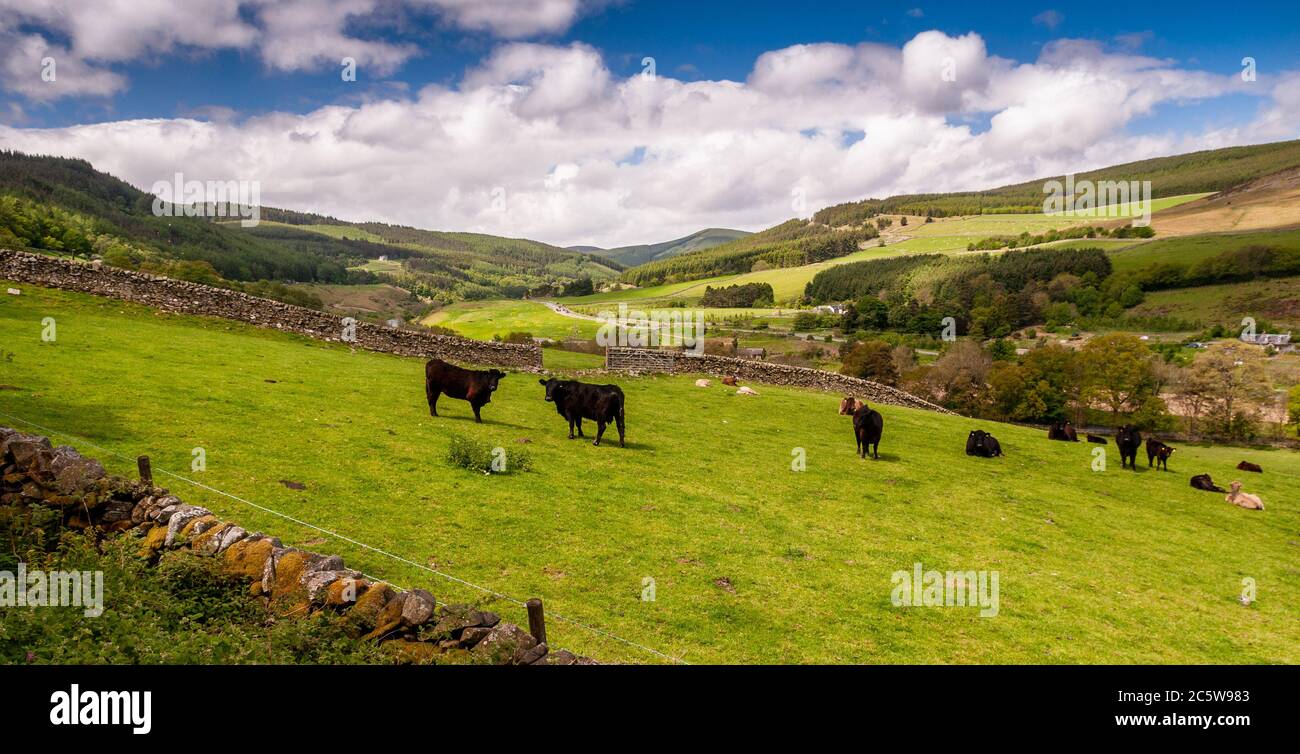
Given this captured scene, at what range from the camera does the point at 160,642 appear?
213 inches

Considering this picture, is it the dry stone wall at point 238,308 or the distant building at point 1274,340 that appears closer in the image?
the dry stone wall at point 238,308

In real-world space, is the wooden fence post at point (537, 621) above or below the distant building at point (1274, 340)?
below

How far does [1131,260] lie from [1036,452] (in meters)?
172

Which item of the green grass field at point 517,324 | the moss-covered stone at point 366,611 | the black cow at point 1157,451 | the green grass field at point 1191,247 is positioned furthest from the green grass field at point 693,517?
the green grass field at point 1191,247

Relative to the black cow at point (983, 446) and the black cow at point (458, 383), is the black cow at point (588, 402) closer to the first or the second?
the black cow at point (458, 383)

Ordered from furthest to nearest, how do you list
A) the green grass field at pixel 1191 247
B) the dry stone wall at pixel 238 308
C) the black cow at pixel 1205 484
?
the green grass field at pixel 1191 247 < the dry stone wall at pixel 238 308 < the black cow at pixel 1205 484

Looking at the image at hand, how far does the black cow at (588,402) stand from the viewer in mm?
17422

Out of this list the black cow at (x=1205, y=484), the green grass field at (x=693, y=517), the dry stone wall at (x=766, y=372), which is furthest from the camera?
the dry stone wall at (x=766, y=372)

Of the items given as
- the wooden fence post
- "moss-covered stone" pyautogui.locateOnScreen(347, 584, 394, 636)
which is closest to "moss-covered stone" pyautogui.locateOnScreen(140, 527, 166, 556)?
"moss-covered stone" pyautogui.locateOnScreen(347, 584, 394, 636)

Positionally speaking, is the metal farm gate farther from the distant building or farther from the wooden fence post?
the distant building

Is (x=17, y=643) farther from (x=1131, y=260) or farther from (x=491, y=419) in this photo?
(x=1131, y=260)

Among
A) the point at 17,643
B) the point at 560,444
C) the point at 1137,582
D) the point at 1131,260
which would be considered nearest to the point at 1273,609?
the point at 1137,582

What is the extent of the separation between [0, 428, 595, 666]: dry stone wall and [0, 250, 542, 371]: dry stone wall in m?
22.2

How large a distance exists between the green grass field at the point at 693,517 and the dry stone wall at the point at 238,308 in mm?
4297
